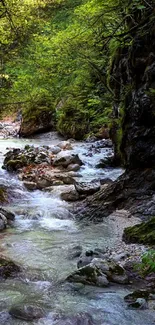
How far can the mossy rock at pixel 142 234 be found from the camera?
526cm

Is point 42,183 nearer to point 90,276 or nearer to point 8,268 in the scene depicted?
point 8,268

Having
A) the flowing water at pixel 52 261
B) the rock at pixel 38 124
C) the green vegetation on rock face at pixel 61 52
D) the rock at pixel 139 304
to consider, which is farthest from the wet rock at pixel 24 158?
the rock at pixel 139 304

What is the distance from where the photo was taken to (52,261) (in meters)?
5.02

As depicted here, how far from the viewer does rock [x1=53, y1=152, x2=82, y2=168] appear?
39.3 feet

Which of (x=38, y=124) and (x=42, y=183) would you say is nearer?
(x=42, y=183)

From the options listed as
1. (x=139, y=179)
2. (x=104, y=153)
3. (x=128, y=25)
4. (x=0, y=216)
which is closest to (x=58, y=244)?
(x=0, y=216)

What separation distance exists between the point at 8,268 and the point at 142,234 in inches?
80.1

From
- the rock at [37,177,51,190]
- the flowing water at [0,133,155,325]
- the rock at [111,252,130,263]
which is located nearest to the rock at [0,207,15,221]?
the flowing water at [0,133,155,325]

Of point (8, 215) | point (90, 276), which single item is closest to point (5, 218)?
point (8, 215)

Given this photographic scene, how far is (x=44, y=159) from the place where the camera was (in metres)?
12.4

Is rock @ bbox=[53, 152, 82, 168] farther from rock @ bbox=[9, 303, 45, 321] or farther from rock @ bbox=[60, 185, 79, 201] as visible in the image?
rock @ bbox=[9, 303, 45, 321]

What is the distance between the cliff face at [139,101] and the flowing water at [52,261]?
5.20 feet

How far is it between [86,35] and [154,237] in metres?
5.74

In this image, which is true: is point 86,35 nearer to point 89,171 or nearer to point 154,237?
point 89,171
